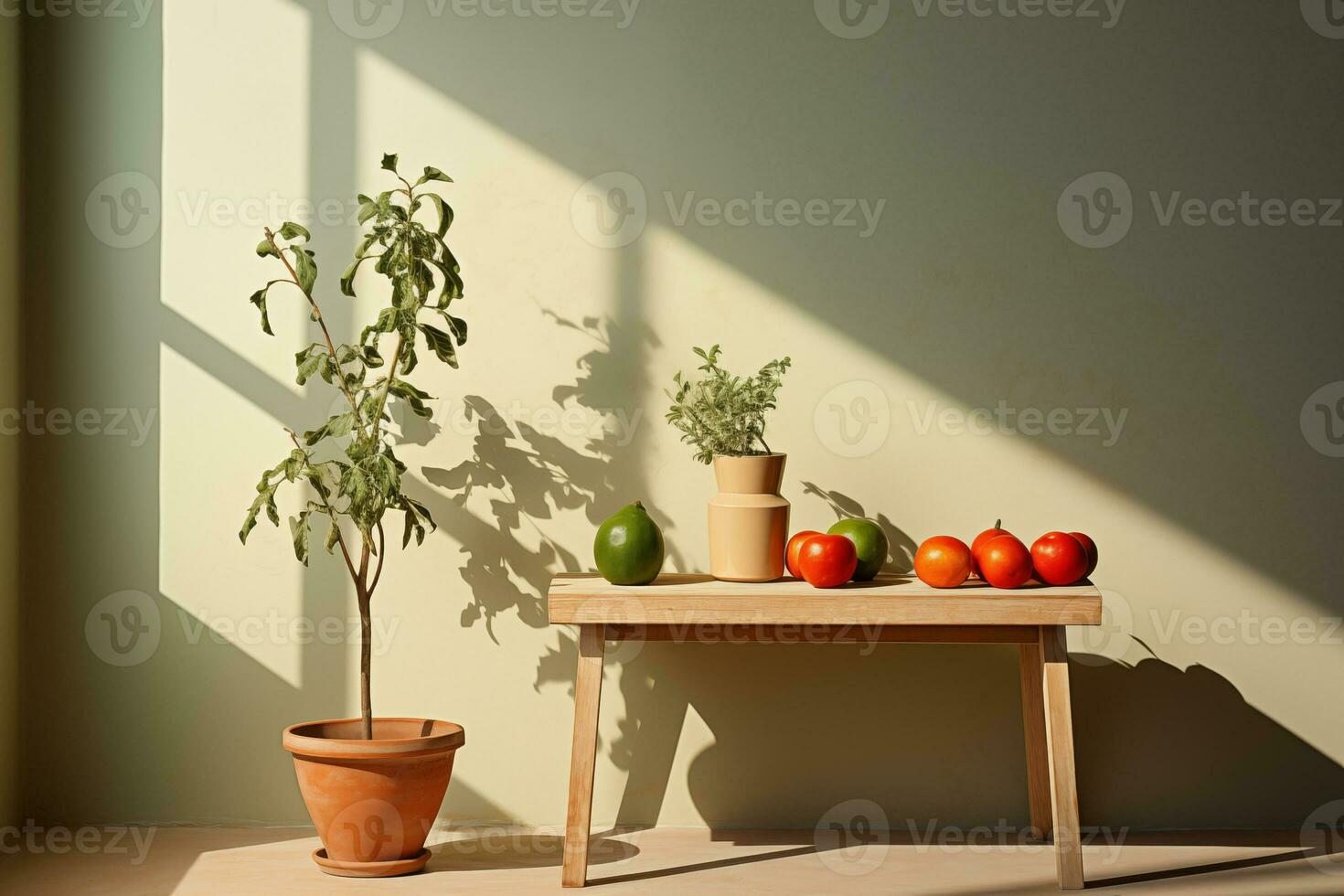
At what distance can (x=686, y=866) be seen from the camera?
2.64m

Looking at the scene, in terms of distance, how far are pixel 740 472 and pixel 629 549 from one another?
0.33 metres

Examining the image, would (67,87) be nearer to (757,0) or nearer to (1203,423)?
(757,0)

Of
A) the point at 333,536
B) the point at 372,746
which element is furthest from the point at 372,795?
the point at 333,536

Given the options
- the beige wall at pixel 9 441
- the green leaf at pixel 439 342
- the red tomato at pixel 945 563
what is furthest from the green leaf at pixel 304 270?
the red tomato at pixel 945 563

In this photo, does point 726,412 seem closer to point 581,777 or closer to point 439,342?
point 439,342

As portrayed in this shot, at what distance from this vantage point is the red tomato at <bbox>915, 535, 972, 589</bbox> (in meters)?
2.54

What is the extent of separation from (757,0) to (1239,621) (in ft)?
6.45

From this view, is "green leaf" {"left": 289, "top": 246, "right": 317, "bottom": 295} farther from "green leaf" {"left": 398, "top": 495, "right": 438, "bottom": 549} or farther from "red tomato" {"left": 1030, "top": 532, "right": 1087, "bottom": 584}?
"red tomato" {"left": 1030, "top": 532, "right": 1087, "bottom": 584}

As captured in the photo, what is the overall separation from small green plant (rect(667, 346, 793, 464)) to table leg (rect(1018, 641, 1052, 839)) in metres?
0.79

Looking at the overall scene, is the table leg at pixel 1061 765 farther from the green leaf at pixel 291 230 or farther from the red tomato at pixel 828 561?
the green leaf at pixel 291 230

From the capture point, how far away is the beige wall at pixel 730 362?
2965mm

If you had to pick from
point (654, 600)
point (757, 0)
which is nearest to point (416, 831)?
point (654, 600)

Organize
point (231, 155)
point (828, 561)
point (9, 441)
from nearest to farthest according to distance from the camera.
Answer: point (828, 561) < point (9, 441) < point (231, 155)

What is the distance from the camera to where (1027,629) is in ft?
8.44
